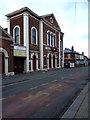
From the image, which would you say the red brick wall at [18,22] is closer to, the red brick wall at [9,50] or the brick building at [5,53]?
the red brick wall at [9,50]

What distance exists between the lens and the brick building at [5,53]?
30.3 m

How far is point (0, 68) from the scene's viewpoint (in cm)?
2986

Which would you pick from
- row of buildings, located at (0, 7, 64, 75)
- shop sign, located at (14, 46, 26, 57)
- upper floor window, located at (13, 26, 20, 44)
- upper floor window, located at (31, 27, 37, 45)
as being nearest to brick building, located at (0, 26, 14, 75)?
row of buildings, located at (0, 7, 64, 75)

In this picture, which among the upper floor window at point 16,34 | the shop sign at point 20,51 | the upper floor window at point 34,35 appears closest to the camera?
the shop sign at point 20,51

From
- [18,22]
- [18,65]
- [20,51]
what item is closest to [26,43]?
[20,51]

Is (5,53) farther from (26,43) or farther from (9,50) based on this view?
(26,43)

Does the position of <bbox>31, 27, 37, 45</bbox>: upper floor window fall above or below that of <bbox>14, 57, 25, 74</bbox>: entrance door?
above

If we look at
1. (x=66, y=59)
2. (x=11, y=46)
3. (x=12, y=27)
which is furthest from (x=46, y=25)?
(x=66, y=59)

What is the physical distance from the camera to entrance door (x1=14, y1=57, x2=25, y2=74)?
120 ft

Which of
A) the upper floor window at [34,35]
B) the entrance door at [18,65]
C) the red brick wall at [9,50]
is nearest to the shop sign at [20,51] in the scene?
the entrance door at [18,65]

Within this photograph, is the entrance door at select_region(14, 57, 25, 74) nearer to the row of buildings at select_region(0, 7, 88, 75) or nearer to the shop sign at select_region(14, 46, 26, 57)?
the row of buildings at select_region(0, 7, 88, 75)

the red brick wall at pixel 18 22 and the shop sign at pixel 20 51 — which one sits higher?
the red brick wall at pixel 18 22

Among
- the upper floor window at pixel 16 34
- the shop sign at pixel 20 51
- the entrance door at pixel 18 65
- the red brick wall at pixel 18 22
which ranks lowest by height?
the entrance door at pixel 18 65

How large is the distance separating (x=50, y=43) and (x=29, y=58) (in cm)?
1400
